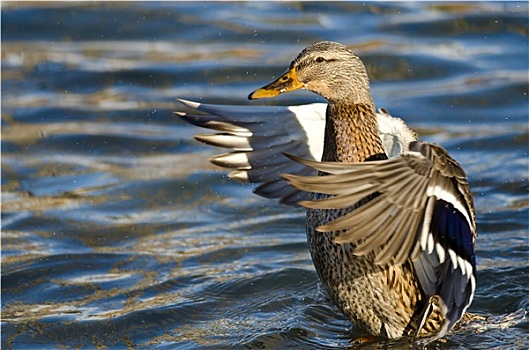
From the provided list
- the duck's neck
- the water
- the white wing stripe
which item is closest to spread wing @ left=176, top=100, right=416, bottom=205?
the duck's neck

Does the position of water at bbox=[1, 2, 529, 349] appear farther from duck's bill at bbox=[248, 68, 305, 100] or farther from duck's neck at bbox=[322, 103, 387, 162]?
duck's bill at bbox=[248, 68, 305, 100]

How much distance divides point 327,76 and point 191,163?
358 centimetres

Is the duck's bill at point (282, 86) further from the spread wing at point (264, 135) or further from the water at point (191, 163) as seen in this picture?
the water at point (191, 163)

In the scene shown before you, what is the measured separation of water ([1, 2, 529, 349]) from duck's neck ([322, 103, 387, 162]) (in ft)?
3.62

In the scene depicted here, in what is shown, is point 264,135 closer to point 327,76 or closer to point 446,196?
point 327,76

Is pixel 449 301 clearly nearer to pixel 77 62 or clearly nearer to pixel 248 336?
pixel 248 336

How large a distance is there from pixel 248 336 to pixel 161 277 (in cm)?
111

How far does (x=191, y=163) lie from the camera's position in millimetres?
8852

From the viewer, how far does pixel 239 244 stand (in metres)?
7.42

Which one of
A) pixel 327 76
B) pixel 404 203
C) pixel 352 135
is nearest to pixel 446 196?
pixel 404 203

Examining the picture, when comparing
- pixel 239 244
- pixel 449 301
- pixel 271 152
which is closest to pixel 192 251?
pixel 239 244

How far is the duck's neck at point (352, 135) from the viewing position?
17.7 ft

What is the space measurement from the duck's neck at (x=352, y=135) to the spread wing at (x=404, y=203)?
62 centimetres

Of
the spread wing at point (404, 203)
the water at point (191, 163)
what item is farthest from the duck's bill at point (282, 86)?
the water at point (191, 163)
